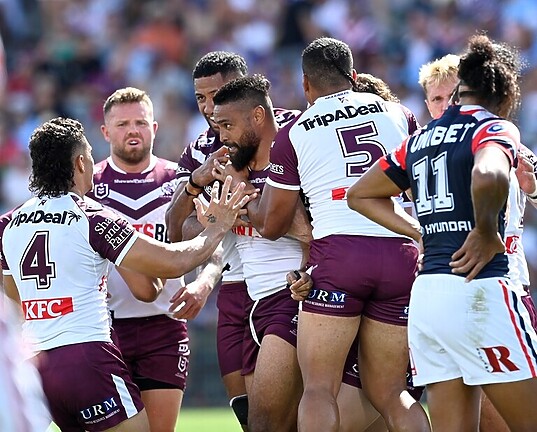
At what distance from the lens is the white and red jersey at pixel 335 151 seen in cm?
627

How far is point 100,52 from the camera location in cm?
1867

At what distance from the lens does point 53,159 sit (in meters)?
6.33

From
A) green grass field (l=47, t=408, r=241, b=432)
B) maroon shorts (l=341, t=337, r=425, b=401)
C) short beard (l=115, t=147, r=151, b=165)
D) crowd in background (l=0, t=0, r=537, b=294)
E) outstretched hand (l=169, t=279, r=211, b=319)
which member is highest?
crowd in background (l=0, t=0, r=537, b=294)

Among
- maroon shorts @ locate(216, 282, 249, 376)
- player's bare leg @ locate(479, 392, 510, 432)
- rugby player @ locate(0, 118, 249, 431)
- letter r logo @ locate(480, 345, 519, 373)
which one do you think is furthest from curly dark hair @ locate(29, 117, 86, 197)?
player's bare leg @ locate(479, 392, 510, 432)

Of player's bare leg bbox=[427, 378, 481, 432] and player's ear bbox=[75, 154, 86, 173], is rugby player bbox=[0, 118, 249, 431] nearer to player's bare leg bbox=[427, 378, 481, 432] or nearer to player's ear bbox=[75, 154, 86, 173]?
player's ear bbox=[75, 154, 86, 173]

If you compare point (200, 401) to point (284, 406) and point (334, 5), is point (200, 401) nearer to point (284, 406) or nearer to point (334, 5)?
point (334, 5)

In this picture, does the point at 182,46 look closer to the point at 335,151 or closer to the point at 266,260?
the point at 266,260

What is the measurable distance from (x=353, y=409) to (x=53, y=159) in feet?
7.75

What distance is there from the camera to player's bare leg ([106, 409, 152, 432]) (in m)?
6.14

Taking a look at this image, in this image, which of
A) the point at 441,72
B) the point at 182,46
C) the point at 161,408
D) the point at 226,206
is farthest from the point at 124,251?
the point at 182,46

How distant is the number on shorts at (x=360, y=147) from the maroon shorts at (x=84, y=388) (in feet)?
5.95

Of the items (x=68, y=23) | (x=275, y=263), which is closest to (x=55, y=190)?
(x=275, y=263)

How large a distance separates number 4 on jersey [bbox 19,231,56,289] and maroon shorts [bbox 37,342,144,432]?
16.1 inches

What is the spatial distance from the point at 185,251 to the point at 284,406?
1.19 meters
